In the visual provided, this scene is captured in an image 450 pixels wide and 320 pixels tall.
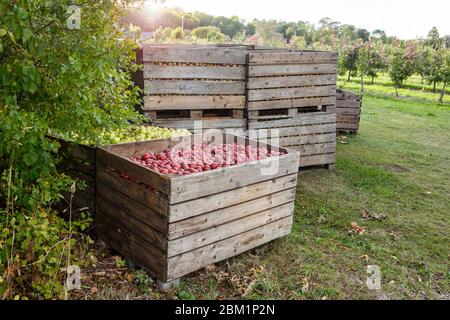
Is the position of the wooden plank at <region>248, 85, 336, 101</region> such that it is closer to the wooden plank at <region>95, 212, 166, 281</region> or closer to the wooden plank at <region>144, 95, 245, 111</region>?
the wooden plank at <region>144, 95, 245, 111</region>

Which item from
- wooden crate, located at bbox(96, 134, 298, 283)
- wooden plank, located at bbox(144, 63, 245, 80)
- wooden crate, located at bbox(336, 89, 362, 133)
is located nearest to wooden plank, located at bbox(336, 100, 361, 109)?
wooden crate, located at bbox(336, 89, 362, 133)

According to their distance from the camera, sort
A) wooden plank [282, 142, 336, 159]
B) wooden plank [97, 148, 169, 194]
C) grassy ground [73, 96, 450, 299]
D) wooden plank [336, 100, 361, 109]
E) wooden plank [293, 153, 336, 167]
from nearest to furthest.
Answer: wooden plank [97, 148, 169, 194]
grassy ground [73, 96, 450, 299]
wooden plank [282, 142, 336, 159]
wooden plank [293, 153, 336, 167]
wooden plank [336, 100, 361, 109]

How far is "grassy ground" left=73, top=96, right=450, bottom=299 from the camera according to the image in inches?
144

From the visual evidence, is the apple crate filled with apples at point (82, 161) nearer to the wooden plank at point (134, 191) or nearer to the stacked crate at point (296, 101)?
the wooden plank at point (134, 191)

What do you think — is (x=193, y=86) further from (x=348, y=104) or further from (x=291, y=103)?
(x=348, y=104)

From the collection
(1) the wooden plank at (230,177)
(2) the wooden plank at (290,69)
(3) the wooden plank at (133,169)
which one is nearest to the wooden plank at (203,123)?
(2) the wooden plank at (290,69)

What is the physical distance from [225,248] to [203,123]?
233cm

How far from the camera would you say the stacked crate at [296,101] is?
6.18 metres

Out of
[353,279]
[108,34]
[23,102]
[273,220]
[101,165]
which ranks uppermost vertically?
[108,34]

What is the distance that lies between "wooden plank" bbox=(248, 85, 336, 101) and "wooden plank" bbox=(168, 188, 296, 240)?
214 centimetres
